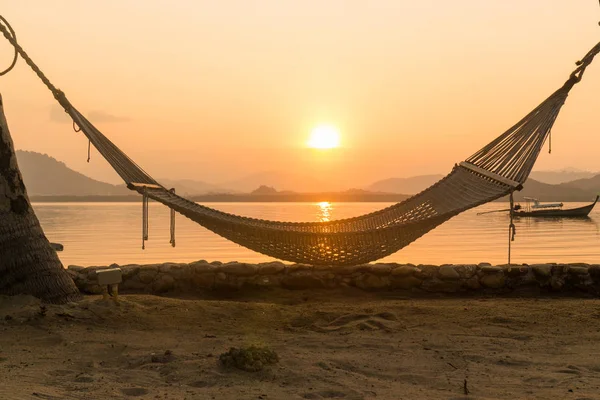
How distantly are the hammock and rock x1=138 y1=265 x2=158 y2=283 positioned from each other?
909mm

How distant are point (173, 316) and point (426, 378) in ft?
6.40

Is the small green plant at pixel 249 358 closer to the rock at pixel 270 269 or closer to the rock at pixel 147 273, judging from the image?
the rock at pixel 270 269

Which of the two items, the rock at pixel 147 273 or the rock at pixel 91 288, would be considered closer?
the rock at pixel 91 288

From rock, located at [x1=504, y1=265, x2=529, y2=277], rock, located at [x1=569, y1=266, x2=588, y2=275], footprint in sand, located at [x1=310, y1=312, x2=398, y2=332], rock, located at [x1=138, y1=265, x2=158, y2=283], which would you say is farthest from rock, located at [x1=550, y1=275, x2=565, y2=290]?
rock, located at [x1=138, y1=265, x2=158, y2=283]

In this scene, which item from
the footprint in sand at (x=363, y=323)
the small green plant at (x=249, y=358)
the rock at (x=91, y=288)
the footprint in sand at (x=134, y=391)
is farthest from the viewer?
the rock at (x=91, y=288)

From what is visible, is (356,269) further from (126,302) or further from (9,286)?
(9,286)

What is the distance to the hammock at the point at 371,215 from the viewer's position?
14.8 ft

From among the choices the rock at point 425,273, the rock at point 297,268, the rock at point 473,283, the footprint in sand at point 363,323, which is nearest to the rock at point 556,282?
the rock at point 473,283

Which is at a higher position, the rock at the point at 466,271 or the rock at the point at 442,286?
the rock at the point at 466,271

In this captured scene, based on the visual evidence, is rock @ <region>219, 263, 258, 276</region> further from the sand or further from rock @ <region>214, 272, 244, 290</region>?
the sand

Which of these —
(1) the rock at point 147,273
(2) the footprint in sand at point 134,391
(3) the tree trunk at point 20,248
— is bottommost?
(2) the footprint in sand at point 134,391

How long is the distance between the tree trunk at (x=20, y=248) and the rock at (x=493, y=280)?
333cm

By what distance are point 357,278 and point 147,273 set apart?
1832mm

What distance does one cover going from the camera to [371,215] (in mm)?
4934
